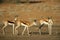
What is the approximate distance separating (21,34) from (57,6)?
3.32m

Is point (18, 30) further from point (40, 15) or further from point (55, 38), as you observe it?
point (40, 15)

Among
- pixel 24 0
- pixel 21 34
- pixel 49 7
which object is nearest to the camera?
pixel 21 34

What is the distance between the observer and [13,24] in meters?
6.49

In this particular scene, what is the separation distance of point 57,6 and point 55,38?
354 cm

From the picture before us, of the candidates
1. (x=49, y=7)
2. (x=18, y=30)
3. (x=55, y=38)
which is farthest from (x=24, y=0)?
(x=55, y=38)

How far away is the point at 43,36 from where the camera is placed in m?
6.05

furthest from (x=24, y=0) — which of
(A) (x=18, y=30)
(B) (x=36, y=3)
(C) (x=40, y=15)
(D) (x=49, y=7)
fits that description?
(A) (x=18, y=30)

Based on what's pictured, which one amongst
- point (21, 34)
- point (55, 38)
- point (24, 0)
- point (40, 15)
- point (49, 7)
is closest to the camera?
point (55, 38)

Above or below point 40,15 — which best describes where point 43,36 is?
below

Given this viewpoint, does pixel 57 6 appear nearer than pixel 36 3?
Yes

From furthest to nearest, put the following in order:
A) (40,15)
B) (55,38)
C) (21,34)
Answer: (40,15) → (21,34) → (55,38)

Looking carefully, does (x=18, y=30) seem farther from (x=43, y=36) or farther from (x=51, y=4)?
(x=51, y=4)

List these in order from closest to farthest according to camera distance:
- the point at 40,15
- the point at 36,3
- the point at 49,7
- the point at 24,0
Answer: the point at 40,15, the point at 49,7, the point at 36,3, the point at 24,0

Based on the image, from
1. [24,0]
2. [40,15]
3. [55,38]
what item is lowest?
[55,38]
